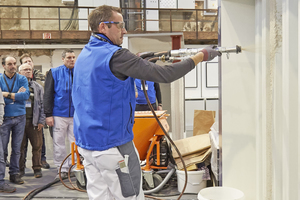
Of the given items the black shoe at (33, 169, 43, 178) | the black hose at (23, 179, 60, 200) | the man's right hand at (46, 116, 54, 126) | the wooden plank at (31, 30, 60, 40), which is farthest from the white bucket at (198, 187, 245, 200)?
the wooden plank at (31, 30, 60, 40)

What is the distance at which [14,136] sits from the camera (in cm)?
358

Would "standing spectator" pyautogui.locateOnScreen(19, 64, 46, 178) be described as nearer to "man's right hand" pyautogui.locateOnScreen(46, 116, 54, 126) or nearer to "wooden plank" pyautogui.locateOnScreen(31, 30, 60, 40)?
"man's right hand" pyautogui.locateOnScreen(46, 116, 54, 126)

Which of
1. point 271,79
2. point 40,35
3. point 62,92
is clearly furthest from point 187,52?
point 40,35

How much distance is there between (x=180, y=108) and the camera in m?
4.86

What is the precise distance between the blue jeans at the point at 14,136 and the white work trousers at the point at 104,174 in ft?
7.18

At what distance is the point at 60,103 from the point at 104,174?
7.53 feet

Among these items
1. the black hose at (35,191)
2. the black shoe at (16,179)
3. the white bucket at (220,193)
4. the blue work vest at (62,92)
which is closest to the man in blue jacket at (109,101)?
the white bucket at (220,193)

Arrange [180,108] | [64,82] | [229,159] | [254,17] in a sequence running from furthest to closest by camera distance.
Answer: [180,108] → [64,82] → [229,159] → [254,17]

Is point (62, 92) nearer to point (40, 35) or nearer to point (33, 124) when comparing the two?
point (33, 124)

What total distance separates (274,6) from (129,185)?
1162mm

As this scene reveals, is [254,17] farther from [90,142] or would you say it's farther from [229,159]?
[90,142]

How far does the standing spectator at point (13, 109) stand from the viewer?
3.51 meters

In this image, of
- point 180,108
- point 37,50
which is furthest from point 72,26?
point 180,108

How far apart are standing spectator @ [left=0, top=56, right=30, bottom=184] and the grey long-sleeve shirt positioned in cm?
242
